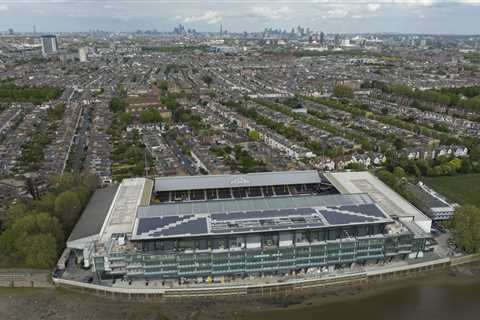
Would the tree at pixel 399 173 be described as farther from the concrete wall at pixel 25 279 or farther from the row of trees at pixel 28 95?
the row of trees at pixel 28 95

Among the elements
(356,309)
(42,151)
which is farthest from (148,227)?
(42,151)

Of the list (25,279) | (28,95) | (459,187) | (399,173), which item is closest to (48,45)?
(28,95)

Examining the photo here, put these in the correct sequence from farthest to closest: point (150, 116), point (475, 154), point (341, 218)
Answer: point (150, 116) < point (475, 154) < point (341, 218)

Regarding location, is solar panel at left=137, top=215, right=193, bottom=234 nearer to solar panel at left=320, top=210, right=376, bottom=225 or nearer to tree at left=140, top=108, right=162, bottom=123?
solar panel at left=320, top=210, right=376, bottom=225

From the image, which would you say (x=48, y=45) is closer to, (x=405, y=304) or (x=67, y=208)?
(x=67, y=208)

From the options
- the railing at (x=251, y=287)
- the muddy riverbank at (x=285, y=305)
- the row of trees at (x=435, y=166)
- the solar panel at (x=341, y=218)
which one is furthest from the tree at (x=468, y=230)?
the row of trees at (x=435, y=166)

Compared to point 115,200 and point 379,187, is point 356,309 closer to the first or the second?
point 379,187
